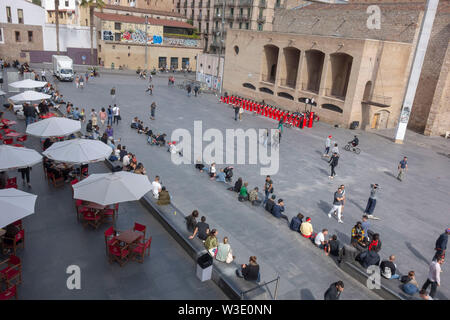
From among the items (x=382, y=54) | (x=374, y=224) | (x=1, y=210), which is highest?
(x=382, y=54)

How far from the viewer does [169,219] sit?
12086 mm

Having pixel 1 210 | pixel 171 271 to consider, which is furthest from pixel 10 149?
pixel 171 271

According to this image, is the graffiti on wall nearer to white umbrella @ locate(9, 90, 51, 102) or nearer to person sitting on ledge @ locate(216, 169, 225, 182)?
white umbrella @ locate(9, 90, 51, 102)

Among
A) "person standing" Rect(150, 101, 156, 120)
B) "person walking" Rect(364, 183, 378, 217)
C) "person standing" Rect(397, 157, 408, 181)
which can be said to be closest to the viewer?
"person walking" Rect(364, 183, 378, 217)

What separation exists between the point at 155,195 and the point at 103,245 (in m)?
3.47

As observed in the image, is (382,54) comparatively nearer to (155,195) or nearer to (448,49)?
(448,49)

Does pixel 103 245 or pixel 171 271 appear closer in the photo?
pixel 171 271

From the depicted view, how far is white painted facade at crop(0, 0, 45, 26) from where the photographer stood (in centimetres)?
5175

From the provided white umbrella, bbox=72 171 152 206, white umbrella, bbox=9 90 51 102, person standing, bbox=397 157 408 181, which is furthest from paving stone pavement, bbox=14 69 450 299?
white umbrella, bbox=9 90 51 102

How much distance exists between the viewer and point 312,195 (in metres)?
17.0

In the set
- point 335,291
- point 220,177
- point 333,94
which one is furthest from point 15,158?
point 333,94

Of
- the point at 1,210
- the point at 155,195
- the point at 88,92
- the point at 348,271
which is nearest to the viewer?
the point at 1,210

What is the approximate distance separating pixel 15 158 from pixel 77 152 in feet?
6.98

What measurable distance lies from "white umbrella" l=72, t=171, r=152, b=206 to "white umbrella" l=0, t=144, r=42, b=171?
114 inches
